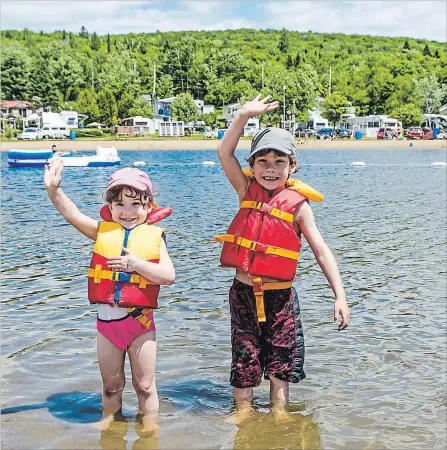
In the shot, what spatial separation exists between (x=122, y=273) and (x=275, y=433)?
4.99 ft

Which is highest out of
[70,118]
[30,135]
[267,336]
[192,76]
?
[192,76]

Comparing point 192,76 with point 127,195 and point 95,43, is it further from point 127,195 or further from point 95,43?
point 127,195

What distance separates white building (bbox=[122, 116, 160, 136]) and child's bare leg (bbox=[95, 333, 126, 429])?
89.5 m

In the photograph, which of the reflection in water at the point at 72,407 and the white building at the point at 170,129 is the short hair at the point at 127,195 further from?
the white building at the point at 170,129

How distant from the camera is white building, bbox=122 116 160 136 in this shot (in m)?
93.6

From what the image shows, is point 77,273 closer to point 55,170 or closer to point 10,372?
point 10,372

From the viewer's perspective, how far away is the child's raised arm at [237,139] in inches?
168

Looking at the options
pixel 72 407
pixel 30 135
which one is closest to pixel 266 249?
pixel 72 407

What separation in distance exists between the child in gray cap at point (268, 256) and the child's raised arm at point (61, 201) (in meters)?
0.93

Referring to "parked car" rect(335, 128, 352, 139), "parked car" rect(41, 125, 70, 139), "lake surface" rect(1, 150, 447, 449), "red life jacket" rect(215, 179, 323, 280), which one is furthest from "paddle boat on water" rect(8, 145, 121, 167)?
"parked car" rect(335, 128, 352, 139)

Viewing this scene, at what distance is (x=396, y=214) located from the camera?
18469 millimetres

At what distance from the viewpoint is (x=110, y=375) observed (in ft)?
13.7

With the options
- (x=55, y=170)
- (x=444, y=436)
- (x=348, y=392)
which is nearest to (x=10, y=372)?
(x=55, y=170)

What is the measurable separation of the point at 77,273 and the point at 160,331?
→ 3285mm
